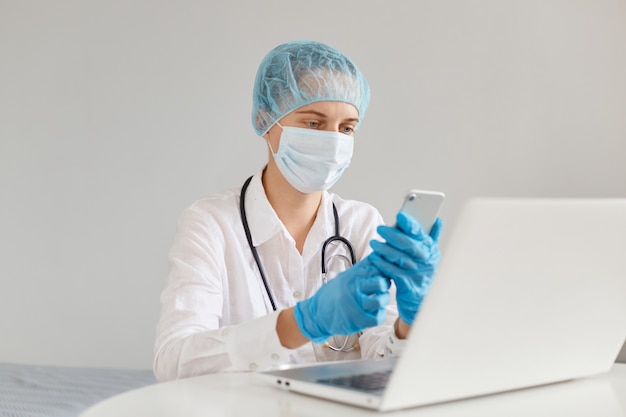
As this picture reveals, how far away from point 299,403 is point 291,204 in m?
1.00

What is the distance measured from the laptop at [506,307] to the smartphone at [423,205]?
6.7 inches

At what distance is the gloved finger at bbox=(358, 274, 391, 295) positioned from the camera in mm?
1140

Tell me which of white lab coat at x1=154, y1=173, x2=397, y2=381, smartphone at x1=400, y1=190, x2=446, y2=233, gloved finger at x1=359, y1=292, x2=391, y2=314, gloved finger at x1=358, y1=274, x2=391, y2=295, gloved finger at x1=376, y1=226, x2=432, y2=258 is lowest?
white lab coat at x1=154, y1=173, x2=397, y2=381

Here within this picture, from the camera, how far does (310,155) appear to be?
1827 mm

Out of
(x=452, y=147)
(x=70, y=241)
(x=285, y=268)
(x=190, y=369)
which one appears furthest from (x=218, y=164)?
(x=190, y=369)

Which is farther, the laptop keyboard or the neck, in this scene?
the neck

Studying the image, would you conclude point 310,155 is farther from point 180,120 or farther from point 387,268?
point 180,120

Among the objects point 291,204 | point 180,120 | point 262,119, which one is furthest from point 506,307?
point 180,120

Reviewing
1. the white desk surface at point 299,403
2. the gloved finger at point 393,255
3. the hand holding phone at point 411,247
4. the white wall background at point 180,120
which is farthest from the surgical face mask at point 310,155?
the white wall background at point 180,120

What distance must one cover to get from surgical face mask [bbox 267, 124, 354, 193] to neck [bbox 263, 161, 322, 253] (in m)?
0.04

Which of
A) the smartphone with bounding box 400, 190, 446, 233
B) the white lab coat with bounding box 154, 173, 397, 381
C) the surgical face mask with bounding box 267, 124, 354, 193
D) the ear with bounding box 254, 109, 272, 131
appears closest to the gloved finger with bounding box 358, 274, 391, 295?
the smartphone with bounding box 400, 190, 446, 233

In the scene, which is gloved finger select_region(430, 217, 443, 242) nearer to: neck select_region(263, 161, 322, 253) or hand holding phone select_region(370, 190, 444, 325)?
hand holding phone select_region(370, 190, 444, 325)

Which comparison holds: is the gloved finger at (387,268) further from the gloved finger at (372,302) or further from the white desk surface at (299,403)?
the white desk surface at (299,403)

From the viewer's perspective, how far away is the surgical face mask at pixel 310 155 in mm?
1827
